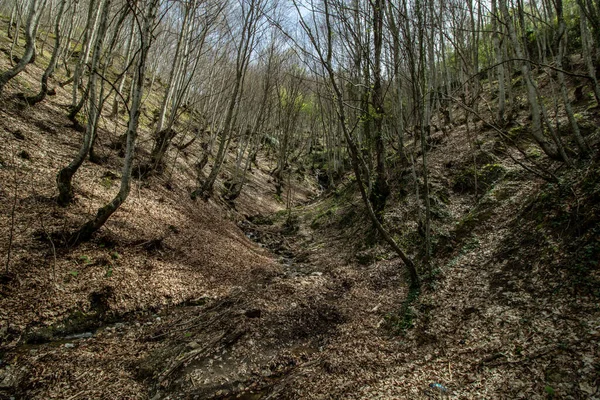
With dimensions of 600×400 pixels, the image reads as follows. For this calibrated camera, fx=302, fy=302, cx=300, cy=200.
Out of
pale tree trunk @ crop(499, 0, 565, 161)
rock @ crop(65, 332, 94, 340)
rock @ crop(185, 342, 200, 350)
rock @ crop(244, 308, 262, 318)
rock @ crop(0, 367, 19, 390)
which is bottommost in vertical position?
rock @ crop(0, 367, 19, 390)

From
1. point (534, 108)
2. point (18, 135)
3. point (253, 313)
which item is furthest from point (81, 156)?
point (534, 108)

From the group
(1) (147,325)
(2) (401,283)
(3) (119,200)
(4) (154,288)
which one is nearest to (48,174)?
(3) (119,200)

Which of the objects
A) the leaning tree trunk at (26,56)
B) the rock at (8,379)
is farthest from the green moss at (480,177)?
the leaning tree trunk at (26,56)

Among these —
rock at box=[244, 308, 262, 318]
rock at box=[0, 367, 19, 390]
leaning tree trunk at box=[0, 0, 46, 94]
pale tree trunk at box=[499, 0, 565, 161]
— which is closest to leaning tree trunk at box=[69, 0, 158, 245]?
rock at box=[0, 367, 19, 390]

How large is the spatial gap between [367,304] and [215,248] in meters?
4.91

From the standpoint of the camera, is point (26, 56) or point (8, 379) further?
point (26, 56)

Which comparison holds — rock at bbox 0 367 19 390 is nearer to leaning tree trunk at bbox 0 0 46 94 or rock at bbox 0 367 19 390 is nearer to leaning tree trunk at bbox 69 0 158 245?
leaning tree trunk at bbox 69 0 158 245

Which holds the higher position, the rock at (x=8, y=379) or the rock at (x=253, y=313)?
the rock at (x=253, y=313)

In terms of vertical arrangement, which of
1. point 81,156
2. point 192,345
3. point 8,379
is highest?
point 81,156

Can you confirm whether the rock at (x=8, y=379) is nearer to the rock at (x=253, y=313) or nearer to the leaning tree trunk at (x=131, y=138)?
the leaning tree trunk at (x=131, y=138)

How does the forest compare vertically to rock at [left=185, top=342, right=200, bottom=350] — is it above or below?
above

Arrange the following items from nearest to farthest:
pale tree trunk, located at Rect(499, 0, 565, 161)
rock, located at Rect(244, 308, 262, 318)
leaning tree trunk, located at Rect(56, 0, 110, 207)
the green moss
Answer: rock, located at Rect(244, 308, 262, 318), leaning tree trunk, located at Rect(56, 0, 110, 207), pale tree trunk, located at Rect(499, 0, 565, 161), the green moss

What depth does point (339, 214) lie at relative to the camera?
532 inches

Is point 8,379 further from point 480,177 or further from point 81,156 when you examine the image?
point 480,177
